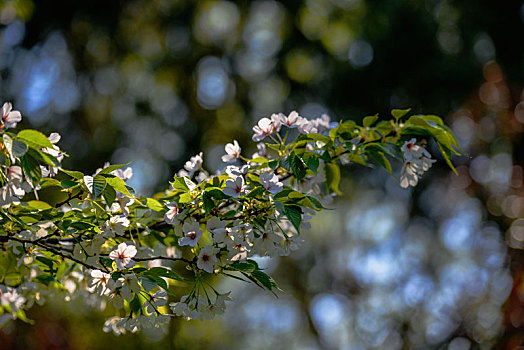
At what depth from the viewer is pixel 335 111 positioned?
3.92 metres

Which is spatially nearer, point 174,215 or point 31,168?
point 31,168

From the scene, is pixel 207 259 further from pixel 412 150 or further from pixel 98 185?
pixel 412 150

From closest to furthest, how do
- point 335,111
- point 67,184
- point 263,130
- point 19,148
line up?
point 19,148 → point 67,184 → point 263,130 → point 335,111

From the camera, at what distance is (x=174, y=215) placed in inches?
34.0

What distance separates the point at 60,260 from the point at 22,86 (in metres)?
3.24

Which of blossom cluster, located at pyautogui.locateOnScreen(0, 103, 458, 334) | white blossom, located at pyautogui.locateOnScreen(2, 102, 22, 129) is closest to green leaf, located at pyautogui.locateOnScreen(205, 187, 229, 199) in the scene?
blossom cluster, located at pyautogui.locateOnScreen(0, 103, 458, 334)

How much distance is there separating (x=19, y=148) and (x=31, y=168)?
7 cm

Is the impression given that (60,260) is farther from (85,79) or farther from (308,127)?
(85,79)

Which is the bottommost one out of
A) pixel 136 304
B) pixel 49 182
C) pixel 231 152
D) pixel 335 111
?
pixel 335 111

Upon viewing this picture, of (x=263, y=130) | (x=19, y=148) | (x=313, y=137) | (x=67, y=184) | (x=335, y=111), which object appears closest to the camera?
(x=19, y=148)

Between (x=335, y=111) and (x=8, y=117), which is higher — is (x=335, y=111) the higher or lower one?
the lower one

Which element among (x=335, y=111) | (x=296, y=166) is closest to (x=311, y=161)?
(x=296, y=166)

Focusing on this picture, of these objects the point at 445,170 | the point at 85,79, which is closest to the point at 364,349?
the point at 445,170

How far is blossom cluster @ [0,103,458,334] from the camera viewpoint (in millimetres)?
796
